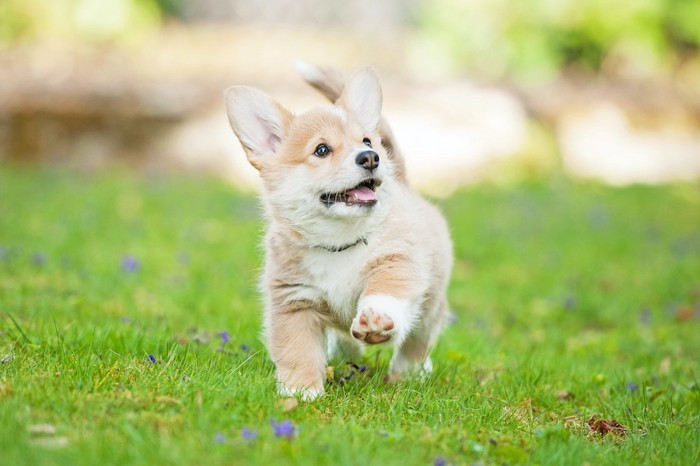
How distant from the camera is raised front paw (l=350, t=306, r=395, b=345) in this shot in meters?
2.98

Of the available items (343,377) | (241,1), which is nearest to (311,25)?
(241,1)

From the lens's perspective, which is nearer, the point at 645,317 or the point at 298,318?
the point at 298,318

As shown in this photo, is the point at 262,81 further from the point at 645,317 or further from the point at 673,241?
the point at 645,317

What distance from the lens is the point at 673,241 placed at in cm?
761

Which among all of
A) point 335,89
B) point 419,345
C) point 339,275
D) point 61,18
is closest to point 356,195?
point 339,275

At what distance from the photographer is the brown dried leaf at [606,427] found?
3174 mm

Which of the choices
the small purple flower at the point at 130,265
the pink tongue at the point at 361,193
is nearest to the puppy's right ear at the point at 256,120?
the pink tongue at the point at 361,193

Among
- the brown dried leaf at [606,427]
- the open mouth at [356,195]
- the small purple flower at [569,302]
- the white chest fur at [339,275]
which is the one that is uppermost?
the open mouth at [356,195]

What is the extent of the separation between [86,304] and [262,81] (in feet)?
24.3

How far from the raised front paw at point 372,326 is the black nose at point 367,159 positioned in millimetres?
595

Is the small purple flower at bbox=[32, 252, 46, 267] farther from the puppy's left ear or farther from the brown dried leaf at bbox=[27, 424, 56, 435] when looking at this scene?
the brown dried leaf at bbox=[27, 424, 56, 435]

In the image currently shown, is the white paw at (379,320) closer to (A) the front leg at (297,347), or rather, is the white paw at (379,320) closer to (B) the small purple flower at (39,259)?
(A) the front leg at (297,347)

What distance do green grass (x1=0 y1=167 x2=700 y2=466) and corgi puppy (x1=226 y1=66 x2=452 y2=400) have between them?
0.23m

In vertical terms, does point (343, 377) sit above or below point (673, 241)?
above
